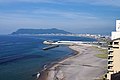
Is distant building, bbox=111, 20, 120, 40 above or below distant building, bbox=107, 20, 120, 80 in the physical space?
above

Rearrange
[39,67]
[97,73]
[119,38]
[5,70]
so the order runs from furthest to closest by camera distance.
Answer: [39,67]
[5,70]
[97,73]
[119,38]

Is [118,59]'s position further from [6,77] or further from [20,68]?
[20,68]

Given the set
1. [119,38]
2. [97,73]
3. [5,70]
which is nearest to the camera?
[119,38]

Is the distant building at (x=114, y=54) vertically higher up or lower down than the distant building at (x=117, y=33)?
lower down

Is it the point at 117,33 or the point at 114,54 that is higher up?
the point at 117,33

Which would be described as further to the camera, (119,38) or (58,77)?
(58,77)

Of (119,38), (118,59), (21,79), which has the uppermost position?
(119,38)

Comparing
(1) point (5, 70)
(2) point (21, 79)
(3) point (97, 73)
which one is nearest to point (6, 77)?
(2) point (21, 79)

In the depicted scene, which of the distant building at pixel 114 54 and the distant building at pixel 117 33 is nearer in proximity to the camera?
the distant building at pixel 114 54

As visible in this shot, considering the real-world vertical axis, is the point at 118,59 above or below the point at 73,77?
above

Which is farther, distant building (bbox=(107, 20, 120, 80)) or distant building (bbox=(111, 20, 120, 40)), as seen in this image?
distant building (bbox=(111, 20, 120, 40))

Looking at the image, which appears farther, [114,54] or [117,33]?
[114,54]
